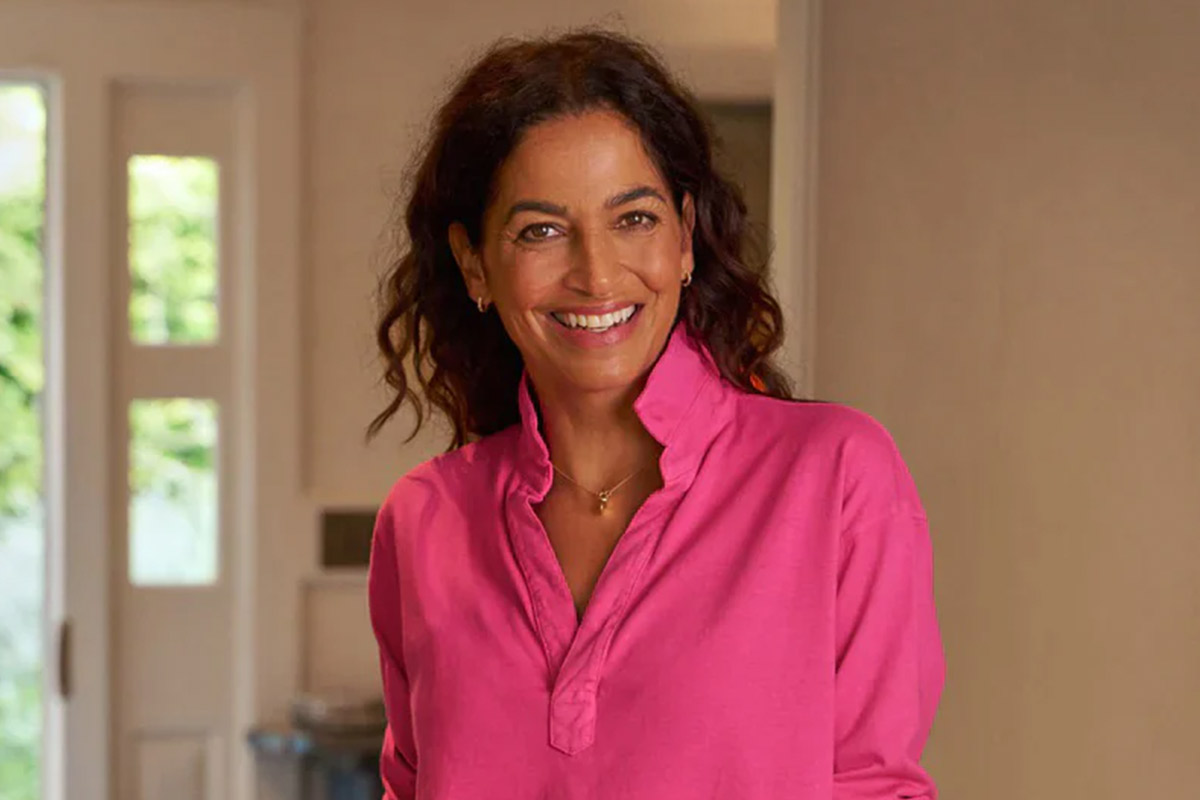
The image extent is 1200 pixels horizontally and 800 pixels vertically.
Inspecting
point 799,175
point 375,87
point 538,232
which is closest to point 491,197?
point 538,232

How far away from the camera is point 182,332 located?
390 cm

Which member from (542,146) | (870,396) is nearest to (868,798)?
(542,146)

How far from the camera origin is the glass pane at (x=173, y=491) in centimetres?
389

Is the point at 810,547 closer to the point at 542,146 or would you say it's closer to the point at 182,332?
the point at 542,146

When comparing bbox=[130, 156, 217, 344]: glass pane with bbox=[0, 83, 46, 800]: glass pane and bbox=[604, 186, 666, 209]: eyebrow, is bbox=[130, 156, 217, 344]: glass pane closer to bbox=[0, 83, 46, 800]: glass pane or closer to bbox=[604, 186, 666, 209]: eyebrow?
bbox=[0, 83, 46, 800]: glass pane

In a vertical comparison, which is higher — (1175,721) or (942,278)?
(942,278)

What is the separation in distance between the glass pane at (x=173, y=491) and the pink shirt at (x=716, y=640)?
8.12 ft

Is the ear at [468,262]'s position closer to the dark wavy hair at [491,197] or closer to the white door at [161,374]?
the dark wavy hair at [491,197]

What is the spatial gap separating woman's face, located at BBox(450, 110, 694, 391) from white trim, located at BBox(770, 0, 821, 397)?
35.6 inches

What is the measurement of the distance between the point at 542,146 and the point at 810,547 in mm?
398

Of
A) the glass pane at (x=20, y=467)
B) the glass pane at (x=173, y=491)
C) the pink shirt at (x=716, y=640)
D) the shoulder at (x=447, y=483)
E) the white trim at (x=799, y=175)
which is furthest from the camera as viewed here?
the glass pane at (x=20, y=467)

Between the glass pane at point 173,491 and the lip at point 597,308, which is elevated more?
the lip at point 597,308

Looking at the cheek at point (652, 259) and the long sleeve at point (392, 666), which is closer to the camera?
the cheek at point (652, 259)

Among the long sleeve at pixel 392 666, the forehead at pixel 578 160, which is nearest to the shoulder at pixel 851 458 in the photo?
the forehead at pixel 578 160
